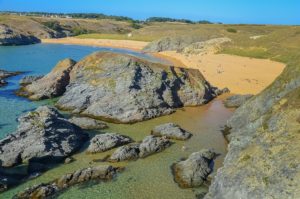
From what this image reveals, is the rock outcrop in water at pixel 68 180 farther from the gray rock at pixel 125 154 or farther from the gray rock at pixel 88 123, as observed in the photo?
the gray rock at pixel 88 123

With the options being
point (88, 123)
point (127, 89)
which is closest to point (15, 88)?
point (127, 89)

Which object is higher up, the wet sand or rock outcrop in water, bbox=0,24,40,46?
the wet sand


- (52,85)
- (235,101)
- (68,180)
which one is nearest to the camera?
(68,180)

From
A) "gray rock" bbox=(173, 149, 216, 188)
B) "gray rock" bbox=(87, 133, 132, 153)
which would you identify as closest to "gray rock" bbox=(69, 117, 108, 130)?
"gray rock" bbox=(87, 133, 132, 153)

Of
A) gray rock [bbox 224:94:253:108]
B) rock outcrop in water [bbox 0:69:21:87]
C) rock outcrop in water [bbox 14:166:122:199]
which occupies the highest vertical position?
gray rock [bbox 224:94:253:108]

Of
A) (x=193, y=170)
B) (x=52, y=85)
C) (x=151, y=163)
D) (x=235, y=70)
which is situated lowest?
(x=151, y=163)

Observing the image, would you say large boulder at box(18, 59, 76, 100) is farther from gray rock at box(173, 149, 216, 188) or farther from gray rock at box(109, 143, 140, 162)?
gray rock at box(173, 149, 216, 188)

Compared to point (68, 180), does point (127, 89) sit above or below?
above

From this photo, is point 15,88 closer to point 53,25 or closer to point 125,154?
point 125,154
